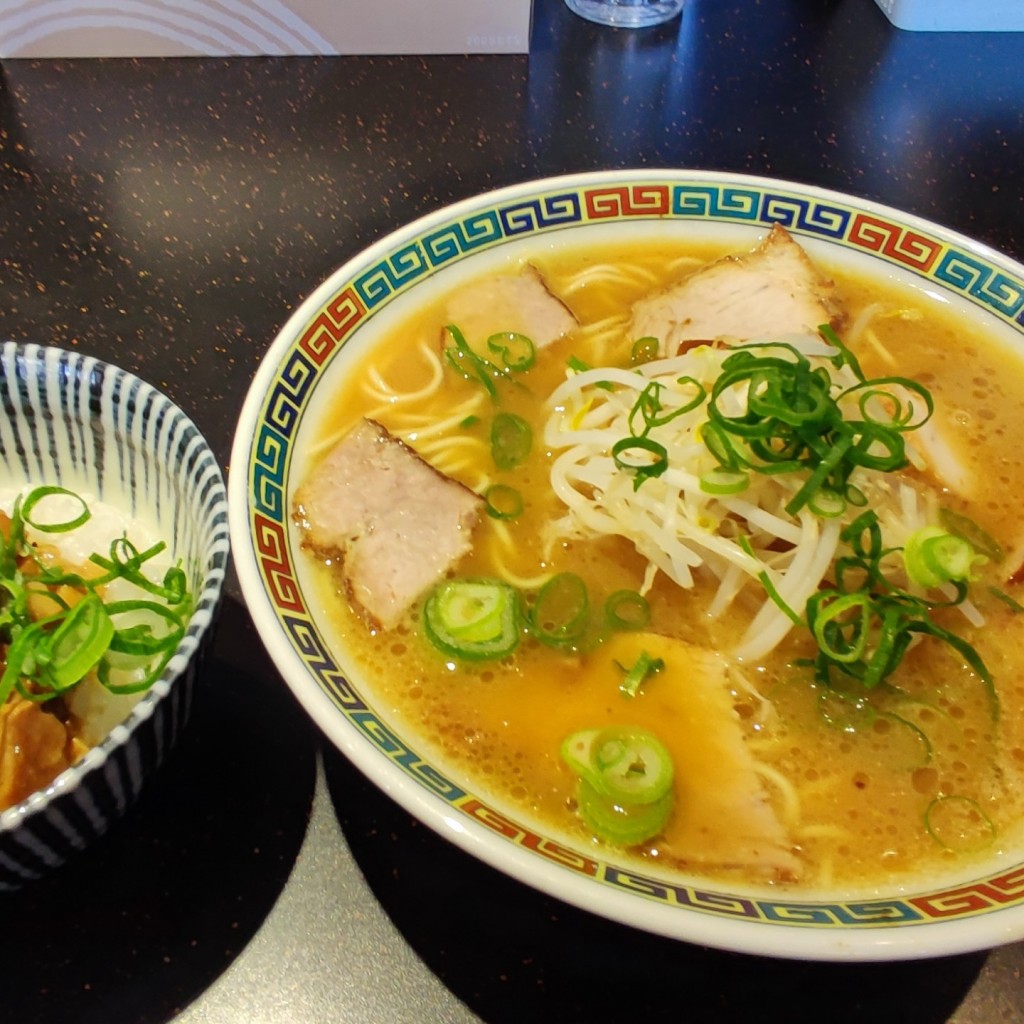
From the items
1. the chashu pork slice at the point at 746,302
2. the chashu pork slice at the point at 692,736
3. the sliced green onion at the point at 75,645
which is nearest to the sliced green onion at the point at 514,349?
the chashu pork slice at the point at 746,302

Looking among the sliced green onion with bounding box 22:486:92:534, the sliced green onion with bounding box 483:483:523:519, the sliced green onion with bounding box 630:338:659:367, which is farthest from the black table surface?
the sliced green onion with bounding box 630:338:659:367

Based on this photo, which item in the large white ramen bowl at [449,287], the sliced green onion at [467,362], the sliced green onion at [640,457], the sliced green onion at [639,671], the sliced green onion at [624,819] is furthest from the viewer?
the sliced green onion at [467,362]

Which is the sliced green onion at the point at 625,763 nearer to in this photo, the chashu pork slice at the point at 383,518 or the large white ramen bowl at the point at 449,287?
the large white ramen bowl at the point at 449,287

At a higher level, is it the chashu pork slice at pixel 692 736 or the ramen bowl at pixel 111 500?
the ramen bowl at pixel 111 500

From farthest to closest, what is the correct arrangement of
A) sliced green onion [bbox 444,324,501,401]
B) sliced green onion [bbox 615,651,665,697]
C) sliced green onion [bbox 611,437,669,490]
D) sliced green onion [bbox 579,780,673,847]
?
sliced green onion [bbox 444,324,501,401] → sliced green onion [bbox 611,437,669,490] → sliced green onion [bbox 615,651,665,697] → sliced green onion [bbox 579,780,673,847]

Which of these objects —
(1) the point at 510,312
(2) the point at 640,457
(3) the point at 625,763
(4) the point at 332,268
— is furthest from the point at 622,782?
(4) the point at 332,268

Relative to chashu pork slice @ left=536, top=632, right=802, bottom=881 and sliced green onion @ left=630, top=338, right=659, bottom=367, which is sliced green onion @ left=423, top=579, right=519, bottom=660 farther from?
sliced green onion @ left=630, top=338, right=659, bottom=367
